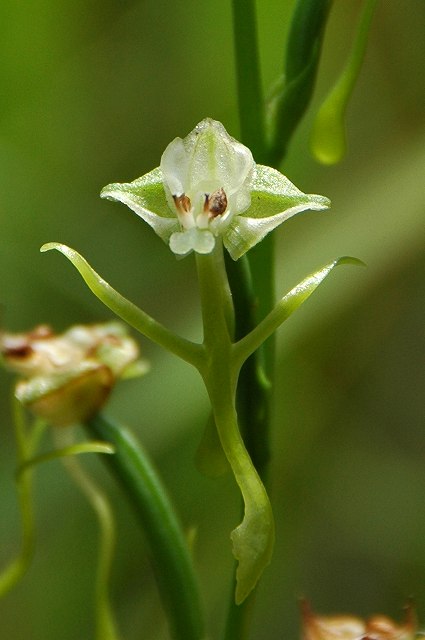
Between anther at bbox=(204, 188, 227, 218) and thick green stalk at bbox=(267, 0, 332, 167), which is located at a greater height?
thick green stalk at bbox=(267, 0, 332, 167)

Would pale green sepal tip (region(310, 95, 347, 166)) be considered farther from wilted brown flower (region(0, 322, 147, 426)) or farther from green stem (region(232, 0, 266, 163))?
wilted brown flower (region(0, 322, 147, 426))

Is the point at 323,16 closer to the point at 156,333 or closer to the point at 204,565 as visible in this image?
the point at 156,333

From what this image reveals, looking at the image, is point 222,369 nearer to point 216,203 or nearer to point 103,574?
point 216,203

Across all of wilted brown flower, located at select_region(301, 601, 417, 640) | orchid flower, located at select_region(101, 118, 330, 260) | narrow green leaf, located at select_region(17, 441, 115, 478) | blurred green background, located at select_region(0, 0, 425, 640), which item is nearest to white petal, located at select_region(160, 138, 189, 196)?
orchid flower, located at select_region(101, 118, 330, 260)

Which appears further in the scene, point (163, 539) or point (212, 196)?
point (163, 539)

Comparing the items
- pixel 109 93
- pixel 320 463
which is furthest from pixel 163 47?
pixel 320 463

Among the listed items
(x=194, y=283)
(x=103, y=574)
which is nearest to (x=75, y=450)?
(x=103, y=574)
